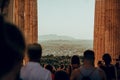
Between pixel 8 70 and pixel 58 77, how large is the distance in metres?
3.32

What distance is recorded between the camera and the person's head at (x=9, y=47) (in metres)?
1.62

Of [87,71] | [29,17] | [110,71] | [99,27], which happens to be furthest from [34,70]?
[29,17]

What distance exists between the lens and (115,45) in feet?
80.5

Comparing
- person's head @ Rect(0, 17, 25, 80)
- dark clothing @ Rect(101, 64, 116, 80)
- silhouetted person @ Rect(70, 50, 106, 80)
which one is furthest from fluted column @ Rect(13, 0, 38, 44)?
person's head @ Rect(0, 17, 25, 80)

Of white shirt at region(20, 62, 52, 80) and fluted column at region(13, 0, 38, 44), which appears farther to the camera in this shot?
fluted column at region(13, 0, 38, 44)

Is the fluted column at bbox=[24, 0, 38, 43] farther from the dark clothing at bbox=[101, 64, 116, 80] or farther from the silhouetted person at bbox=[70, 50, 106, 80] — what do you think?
the silhouetted person at bbox=[70, 50, 106, 80]

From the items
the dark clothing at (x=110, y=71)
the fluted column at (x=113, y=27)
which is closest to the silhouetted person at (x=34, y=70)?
the dark clothing at (x=110, y=71)

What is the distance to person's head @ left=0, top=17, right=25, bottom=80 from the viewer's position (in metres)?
1.62

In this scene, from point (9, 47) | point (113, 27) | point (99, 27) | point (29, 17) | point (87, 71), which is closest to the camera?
point (9, 47)

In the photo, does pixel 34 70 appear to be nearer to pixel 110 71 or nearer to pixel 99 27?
pixel 110 71

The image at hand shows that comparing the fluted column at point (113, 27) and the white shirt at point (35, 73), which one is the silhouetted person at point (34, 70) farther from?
the fluted column at point (113, 27)

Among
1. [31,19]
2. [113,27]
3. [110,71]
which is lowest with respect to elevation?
[110,71]

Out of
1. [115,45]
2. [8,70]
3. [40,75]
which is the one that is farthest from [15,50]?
[115,45]

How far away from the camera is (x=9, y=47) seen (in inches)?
63.9
